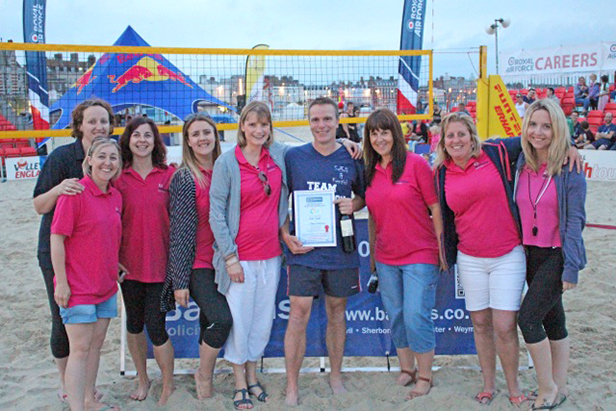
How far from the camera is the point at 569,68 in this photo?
75.6 ft

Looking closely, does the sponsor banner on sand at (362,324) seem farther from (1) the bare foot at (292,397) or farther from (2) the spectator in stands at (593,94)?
(2) the spectator in stands at (593,94)

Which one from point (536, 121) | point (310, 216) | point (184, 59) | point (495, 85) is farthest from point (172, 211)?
point (495, 85)

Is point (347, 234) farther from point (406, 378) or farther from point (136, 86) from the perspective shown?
point (136, 86)

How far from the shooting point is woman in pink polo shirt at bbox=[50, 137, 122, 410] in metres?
2.99

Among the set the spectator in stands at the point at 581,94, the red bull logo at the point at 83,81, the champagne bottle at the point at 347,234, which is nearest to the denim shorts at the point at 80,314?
the champagne bottle at the point at 347,234

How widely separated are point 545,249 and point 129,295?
8.34ft

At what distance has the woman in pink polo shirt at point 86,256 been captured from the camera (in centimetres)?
299

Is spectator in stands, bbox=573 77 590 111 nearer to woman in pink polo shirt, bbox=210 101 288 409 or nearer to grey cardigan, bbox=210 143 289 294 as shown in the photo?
woman in pink polo shirt, bbox=210 101 288 409

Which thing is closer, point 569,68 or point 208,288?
point 208,288

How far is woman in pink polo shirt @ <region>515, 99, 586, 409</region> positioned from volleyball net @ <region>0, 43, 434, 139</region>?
411cm

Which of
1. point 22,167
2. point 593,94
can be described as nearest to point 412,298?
point 22,167

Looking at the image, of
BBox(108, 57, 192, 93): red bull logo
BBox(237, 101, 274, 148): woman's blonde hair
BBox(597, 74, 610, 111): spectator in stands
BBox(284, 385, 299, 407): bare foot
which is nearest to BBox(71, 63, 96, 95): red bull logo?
BBox(108, 57, 192, 93): red bull logo

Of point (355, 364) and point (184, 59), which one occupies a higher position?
point (184, 59)

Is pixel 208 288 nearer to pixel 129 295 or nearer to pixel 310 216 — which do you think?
pixel 129 295
